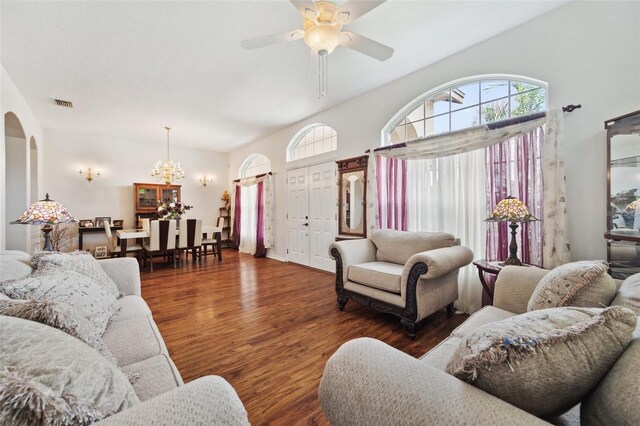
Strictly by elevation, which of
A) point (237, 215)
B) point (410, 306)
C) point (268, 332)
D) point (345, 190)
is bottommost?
point (268, 332)

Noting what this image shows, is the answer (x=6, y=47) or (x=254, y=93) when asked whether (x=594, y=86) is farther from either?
(x=6, y=47)

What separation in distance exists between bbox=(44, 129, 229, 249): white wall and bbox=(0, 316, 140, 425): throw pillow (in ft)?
21.0

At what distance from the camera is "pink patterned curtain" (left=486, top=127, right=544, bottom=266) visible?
246cm

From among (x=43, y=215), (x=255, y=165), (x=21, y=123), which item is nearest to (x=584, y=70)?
(x=43, y=215)

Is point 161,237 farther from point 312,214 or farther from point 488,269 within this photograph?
point 488,269

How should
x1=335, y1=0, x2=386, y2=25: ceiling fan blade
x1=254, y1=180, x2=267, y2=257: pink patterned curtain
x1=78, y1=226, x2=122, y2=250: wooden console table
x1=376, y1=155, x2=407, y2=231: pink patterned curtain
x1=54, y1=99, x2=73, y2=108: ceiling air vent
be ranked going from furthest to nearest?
x1=254, y1=180, x2=267, y2=257: pink patterned curtain
x1=78, y1=226, x2=122, y2=250: wooden console table
x1=54, y1=99, x2=73, y2=108: ceiling air vent
x1=376, y1=155, x2=407, y2=231: pink patterned curtain
x1=335, y1=0, x2=386, y2=25: ceiling fan blade

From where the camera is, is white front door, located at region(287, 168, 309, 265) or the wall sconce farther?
the wall sconce

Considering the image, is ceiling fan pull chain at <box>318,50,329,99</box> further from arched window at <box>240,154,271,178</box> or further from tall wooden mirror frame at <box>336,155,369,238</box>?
arched window at <box>240,154,271,178</box>

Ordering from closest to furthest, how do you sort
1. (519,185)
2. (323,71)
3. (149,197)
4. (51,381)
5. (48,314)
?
1. (51,381)
2. (48,314)
3. (519,185)
4. (323,71)
5. (149,197)

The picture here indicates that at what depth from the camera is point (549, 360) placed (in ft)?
2.06

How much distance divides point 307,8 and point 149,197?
6.44 m

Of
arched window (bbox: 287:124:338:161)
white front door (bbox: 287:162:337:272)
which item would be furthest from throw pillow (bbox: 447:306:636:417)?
arched window (bbox: 287:124:338:161)

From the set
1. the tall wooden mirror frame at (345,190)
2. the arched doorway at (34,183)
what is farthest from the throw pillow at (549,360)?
the arched doorway at (34,183)

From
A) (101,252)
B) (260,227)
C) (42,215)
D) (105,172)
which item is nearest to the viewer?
(42,215)
